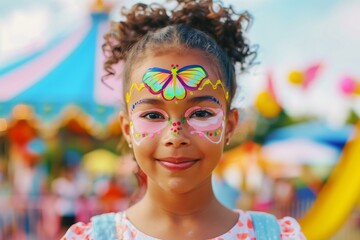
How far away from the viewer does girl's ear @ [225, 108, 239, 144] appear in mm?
1978

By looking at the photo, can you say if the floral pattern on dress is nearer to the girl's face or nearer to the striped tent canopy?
the girl's face

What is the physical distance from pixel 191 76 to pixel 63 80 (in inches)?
222

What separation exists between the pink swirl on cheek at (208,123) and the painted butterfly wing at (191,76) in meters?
0.10

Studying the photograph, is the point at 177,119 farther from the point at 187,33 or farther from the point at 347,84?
the point at 347,84

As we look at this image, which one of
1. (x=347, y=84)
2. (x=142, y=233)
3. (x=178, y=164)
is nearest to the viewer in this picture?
(x=178, y=164)

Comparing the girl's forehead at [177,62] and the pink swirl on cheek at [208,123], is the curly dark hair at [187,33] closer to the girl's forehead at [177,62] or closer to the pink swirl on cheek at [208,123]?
the girl's forehead at [177,62]

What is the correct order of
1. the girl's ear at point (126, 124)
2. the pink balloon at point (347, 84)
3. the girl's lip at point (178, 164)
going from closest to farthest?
the girl's lip at point (178, 164), the girl's ear at point (126, 124), the pink balloon at point (347, 84)

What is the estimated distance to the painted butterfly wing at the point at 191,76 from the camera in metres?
1.79

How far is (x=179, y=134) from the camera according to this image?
1733 mm

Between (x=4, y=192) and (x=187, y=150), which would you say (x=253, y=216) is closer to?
(x=187, y=150)

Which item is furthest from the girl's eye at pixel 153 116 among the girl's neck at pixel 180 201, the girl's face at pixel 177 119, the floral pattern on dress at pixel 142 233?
the floral pattern on dress at pixel 142 233

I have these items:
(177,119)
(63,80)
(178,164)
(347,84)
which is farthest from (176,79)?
(63,80)

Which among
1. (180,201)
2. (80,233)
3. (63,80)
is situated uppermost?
(180,201)

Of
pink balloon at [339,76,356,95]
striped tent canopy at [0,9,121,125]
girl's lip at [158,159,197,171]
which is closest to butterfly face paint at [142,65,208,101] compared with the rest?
girl's lip at [158,159,197,171]
